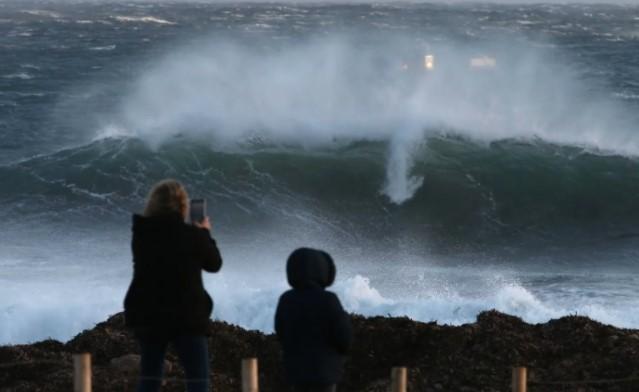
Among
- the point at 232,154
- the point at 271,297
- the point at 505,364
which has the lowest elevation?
the point at 505,364

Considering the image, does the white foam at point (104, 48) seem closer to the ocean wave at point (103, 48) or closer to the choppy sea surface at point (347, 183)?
the ocean wave at point (103, 48)

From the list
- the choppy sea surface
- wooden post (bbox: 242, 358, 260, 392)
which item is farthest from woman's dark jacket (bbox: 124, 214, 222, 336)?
the choppy sea surface

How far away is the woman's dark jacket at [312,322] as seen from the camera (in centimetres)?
571

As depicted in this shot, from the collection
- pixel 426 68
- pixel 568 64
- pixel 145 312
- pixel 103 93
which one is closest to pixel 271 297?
pixel 145 312

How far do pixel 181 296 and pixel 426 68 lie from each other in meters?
30.7

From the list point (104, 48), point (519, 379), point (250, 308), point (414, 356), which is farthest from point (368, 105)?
point (104, 48)

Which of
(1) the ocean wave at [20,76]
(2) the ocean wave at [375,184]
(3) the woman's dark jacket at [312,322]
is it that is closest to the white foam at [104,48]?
(1) the ocean wave at [20,76]

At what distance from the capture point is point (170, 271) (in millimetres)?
6070

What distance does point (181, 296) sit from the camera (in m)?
6.08

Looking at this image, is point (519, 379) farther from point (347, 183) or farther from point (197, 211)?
point (347, 183)

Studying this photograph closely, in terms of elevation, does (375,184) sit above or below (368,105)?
below

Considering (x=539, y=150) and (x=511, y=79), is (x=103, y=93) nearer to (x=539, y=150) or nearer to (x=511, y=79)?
(x=511, y=79)

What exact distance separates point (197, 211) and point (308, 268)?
28.2 inches

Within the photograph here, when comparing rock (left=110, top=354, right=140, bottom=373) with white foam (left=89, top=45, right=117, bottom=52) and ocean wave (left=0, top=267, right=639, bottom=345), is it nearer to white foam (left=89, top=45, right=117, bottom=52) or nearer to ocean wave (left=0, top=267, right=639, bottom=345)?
ocean wave (left=0, top=267, right=639, bottom=345)
